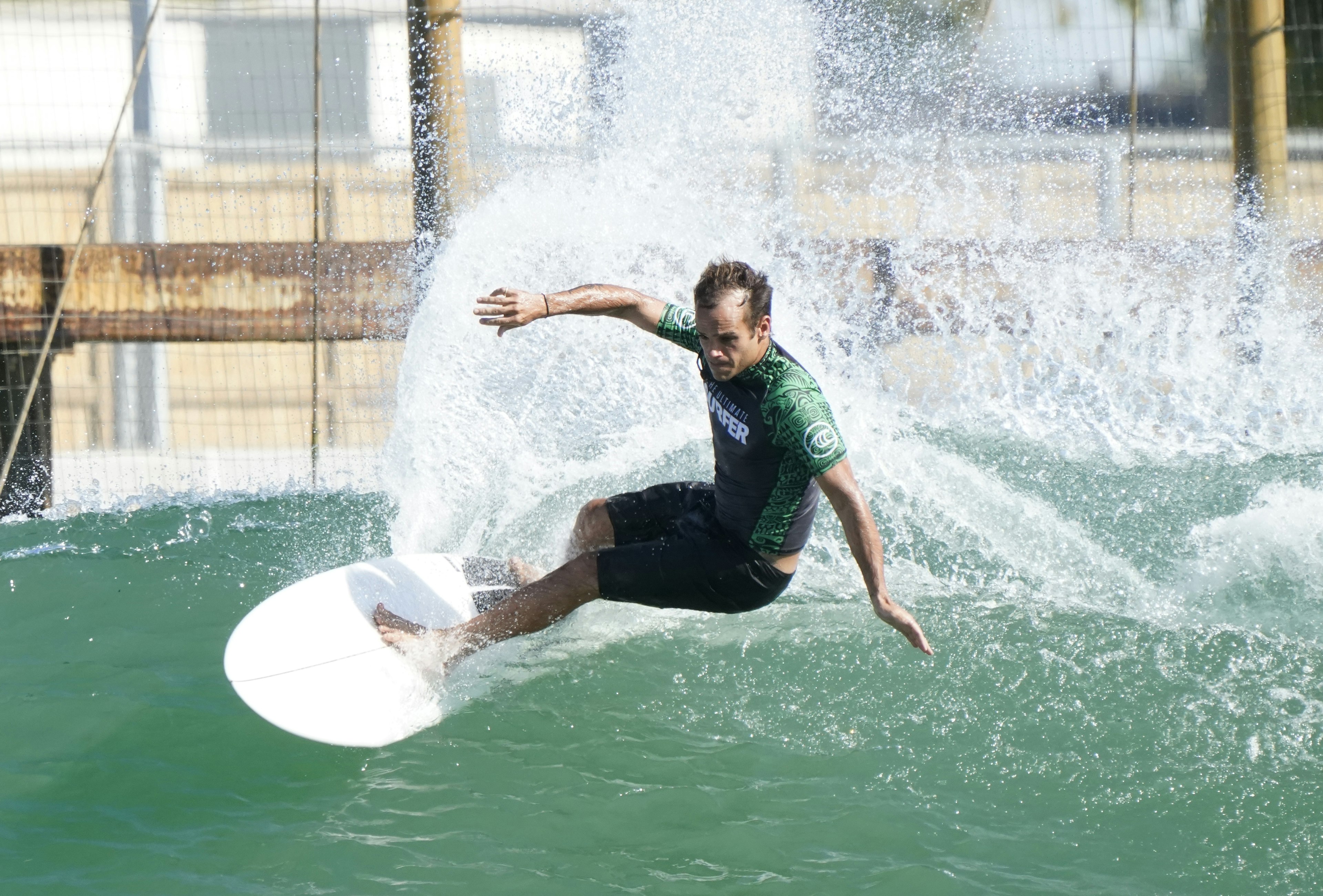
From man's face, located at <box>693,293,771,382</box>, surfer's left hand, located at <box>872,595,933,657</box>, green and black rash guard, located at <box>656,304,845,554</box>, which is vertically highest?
man's face, located at <box>693,293,771,382</box>

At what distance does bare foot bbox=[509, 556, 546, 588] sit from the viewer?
462 cm

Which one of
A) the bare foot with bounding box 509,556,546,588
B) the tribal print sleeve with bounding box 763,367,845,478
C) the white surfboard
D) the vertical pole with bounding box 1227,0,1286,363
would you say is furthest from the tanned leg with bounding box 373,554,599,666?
the vertical pole with bounding box 1227,0,1286,363

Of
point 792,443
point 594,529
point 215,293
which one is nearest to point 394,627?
point 594,529

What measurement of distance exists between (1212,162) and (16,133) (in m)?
11.2

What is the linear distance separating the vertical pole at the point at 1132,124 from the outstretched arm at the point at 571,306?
14.3 feet

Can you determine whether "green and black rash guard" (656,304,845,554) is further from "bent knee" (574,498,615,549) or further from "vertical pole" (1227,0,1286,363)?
"vertical pole" (1227,0,1286,363)

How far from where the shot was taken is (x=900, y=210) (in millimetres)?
7969

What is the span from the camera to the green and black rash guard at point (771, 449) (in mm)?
3615

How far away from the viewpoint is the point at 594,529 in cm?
443

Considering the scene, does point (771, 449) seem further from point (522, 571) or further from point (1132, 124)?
point (1132, 124)

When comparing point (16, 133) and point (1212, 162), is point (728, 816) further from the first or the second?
point (16, 133)

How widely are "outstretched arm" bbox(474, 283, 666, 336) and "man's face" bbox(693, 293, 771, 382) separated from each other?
2.26 ft

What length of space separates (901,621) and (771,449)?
29.2 inches

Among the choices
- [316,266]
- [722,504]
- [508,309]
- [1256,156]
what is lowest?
[722,504]
